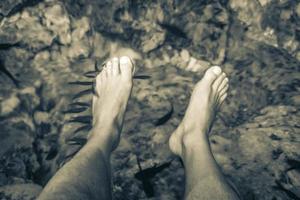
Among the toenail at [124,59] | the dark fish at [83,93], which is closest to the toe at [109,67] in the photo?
the toenail at [124,59]

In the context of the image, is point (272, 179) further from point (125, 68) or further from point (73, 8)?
point (73, 8)

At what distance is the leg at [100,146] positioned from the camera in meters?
1.84

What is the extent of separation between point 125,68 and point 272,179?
143cm

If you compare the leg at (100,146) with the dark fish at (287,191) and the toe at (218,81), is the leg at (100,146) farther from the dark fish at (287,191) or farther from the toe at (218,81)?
the dark fish at (287,191)

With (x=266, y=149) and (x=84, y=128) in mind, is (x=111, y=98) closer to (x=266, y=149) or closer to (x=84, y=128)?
(x=84, y=128)

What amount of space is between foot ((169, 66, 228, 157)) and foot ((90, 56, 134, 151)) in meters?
0.44

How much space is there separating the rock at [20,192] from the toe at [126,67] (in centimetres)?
113

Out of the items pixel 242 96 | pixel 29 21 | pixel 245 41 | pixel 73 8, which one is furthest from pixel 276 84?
pixel 29 21

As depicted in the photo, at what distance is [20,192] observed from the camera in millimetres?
2258

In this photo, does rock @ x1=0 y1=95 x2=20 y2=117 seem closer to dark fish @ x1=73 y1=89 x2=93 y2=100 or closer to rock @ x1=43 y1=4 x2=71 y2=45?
dark fish @ x1=73 y1=89 x2=93 y2=100

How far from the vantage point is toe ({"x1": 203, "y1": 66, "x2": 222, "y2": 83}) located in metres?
2.90

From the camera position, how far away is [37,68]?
9.59 feet

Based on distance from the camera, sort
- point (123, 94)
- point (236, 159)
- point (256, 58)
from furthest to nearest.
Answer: point (256, 58), point (123, 94), point (236, 159)

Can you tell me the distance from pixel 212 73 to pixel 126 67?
71 cm
